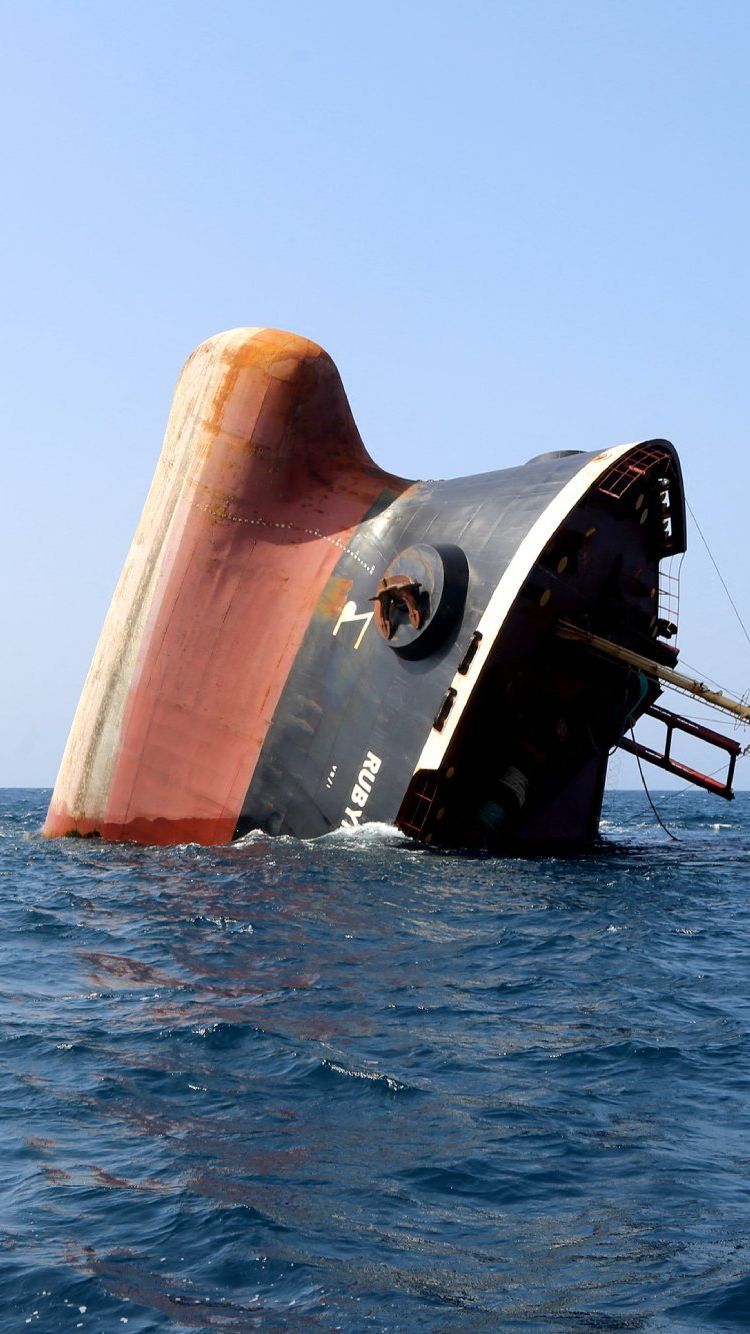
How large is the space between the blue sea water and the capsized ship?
386 centimetres

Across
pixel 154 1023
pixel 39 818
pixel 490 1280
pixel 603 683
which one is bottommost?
pixel 39 818

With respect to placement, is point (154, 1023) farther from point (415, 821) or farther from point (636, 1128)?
point (415, 821)

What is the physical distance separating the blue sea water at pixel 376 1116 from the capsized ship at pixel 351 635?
386 cm

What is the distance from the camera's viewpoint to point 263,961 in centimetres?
1261

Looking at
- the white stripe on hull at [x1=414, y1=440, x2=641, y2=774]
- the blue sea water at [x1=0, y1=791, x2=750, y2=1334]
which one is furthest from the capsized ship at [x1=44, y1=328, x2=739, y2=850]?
the blue sea water at [x1=0, y1=791, x2=750, y2=1334]

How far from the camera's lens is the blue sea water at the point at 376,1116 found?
6.21m

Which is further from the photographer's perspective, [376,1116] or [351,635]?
[351,635]

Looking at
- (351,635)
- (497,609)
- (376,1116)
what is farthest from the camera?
(351,635)

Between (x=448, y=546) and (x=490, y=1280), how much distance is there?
1382 centimetres

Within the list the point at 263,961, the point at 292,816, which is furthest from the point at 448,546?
the point at 263,961

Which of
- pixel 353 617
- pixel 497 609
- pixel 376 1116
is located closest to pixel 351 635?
pixel 353 617

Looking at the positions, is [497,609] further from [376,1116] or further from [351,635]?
[376,1116]

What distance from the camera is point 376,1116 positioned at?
8.40 m

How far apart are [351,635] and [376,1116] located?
1223cm
